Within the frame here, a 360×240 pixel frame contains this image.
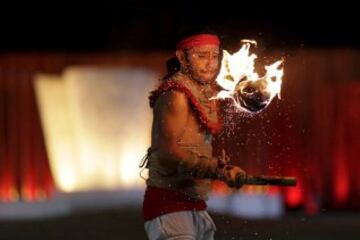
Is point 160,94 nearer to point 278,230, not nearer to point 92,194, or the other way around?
point 278,230

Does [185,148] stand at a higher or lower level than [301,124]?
higher

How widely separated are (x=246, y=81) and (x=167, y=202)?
0.78 meters

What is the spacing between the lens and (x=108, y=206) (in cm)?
1378

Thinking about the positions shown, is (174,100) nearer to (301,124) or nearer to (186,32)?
(186,32)

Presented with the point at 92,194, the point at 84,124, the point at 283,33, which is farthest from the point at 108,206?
the point at 283,33

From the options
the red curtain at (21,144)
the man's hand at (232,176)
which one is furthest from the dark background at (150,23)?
the man's hand at (232,176)

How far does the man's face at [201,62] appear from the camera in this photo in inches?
177

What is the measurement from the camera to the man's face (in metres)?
4.50

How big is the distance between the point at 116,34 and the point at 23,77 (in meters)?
1.57

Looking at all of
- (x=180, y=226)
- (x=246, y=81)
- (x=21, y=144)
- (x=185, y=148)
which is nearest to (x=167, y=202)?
(x=180, y=226)

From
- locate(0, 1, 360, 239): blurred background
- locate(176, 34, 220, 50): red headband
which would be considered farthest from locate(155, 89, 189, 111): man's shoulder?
locate(0, 1, 360, 239): blurred background

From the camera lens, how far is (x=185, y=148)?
4.33m

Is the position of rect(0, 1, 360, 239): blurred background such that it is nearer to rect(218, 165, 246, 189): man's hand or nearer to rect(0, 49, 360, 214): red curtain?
rect(0, 49, 360, 214): red curtain

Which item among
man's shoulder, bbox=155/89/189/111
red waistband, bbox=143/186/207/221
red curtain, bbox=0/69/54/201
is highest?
man's shoulder, bbox=155/89/189/111
